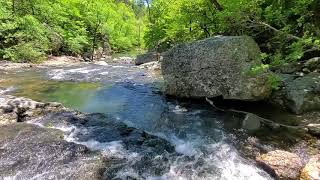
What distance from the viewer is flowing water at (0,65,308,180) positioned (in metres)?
7.25

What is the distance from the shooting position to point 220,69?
1104 cm

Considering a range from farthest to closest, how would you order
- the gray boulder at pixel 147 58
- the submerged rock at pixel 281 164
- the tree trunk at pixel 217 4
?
the gray boulder at pixel 147 58, the tree trunk at pixel 217 4, the submerged rock at pixel 281 164

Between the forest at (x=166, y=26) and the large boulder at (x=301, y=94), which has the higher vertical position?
the forest at (x=166, y=26)

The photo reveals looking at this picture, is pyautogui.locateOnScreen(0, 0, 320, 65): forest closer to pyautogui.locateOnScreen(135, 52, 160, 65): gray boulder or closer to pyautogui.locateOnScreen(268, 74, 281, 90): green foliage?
pyautogui.locateOnScreen(268, 74, 281, 90): green foliage

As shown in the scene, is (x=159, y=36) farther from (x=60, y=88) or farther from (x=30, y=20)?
(x=60, y=88)

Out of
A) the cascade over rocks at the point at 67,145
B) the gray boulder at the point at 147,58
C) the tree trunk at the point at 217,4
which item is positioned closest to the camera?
the cascade over rocks at the point at 67,145

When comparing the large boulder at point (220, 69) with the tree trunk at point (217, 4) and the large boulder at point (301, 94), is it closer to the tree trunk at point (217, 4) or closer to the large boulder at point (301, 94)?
the large boulder at point (301, 94)

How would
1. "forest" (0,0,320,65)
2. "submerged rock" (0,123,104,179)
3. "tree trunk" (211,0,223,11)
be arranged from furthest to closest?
1. "tree trunk" (211,0,223,11)
2. "forest" (0,0,320,65)
3. "submerged rock" (0,123,104,179)

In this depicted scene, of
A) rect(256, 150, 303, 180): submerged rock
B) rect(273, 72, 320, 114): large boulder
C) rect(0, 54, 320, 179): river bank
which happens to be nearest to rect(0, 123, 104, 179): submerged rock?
rect(0, 54, 320, 179): river bank

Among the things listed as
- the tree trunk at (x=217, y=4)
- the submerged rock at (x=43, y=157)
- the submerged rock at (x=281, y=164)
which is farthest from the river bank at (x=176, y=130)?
the tree trunk at (x=217, y=4)

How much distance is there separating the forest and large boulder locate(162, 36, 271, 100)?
0.74 metres

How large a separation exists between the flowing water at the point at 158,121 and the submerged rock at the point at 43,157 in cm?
51

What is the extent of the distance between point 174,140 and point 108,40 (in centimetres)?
4234

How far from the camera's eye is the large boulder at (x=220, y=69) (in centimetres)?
1059
